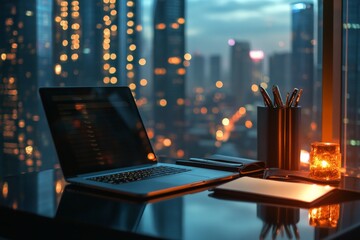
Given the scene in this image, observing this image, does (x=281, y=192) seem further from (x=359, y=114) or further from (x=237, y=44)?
(x=237, y=44)

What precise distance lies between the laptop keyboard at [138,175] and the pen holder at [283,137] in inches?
12.9

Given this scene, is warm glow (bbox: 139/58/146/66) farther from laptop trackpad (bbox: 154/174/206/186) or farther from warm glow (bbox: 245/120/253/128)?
laptop trackpad (bbox: 154/174/206/186)

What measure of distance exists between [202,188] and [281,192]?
217mm

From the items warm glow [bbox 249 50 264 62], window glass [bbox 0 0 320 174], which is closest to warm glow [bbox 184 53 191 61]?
window glass [bbox 0 0 320 174]

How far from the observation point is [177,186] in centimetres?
127

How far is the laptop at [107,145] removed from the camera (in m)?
1.33

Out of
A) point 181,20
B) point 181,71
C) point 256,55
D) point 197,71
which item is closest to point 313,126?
point 256,55

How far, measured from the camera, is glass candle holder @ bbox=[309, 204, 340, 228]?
99 cm

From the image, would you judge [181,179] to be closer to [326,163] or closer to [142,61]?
[326,163]

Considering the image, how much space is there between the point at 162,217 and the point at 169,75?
75.7 inches

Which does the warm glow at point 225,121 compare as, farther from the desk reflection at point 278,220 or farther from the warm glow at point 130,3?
the desk reflection at point 278,220

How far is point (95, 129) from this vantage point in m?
1.51

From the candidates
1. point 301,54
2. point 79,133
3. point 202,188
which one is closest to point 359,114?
point 301,54

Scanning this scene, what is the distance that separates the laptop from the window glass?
0.83m
